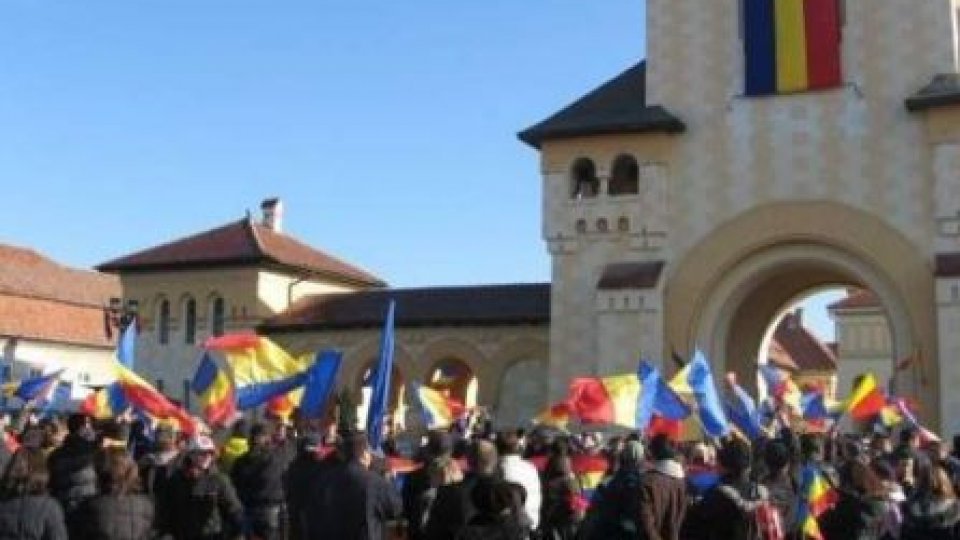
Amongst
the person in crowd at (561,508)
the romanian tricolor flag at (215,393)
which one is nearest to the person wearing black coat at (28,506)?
the person in crowd at (561,508)

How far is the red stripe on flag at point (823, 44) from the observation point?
1119 inches

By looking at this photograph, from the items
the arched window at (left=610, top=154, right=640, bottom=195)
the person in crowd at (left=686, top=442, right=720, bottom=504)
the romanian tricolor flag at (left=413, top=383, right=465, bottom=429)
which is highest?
the arched window at (left=610, top=154, right=640, bottom=195)

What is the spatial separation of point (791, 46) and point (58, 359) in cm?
3244

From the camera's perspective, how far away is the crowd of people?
7691mm

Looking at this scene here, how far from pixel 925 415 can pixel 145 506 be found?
22.2 metres

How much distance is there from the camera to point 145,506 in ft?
25.8

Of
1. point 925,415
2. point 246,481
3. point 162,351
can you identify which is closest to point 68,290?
→ point 162,351

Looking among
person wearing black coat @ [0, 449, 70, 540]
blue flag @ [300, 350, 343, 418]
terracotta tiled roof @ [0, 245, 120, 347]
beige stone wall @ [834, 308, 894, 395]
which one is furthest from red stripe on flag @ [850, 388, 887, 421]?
beige stone wall @ [834, 308, 894, 395]

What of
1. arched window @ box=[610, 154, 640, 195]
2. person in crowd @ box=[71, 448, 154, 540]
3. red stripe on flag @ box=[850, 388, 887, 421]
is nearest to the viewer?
person in crowd @ box=[71, 448, 154, 540]

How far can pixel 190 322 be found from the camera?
39.0 metres

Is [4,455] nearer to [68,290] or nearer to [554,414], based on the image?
[554,414]

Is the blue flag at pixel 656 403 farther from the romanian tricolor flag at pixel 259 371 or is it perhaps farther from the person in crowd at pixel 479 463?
the person in crowd at pixel 479 463

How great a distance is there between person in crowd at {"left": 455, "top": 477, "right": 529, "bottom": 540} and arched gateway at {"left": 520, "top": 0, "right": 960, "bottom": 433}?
2117 centimetres

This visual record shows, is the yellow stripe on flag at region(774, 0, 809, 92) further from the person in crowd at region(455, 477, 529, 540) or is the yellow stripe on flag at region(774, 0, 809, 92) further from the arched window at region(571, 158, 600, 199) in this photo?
the person in crowd at region(455, 477, 529, 540)
